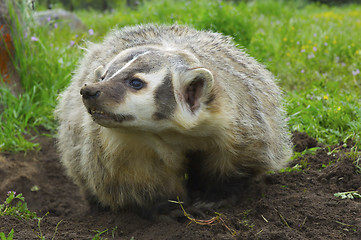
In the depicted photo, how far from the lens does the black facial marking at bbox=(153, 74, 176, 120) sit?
Answer: 231 cm

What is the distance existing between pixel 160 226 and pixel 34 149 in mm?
1992

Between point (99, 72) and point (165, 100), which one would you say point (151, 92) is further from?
point (99, 72)

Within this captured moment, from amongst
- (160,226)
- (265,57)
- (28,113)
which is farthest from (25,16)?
(160,226)

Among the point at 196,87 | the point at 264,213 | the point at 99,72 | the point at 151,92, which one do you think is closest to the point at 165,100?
the point at 151,92

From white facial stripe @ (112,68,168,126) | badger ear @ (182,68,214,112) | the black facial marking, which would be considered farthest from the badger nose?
badger ear @ (182,68,214,112)

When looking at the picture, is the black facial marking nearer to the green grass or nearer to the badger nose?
the badger nose

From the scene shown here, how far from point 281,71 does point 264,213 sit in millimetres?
2797

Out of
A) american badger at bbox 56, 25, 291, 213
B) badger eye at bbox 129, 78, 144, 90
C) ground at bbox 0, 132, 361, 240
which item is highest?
badger eye at bbox 129, 78, 144, 90

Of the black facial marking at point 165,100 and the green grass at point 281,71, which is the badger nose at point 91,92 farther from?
the green grass at point 281,71

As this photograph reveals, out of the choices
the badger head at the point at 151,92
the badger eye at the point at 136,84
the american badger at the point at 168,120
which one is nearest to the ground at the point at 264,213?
the american badger at the point at 168,120

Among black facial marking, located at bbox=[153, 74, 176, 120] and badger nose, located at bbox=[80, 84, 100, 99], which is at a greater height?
badger nose, located at bbox=[80, 84, 100, 99]

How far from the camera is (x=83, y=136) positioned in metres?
2.98

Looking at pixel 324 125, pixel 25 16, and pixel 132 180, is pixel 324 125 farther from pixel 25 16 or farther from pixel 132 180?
pixel 25 16

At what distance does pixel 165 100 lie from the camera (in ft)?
7.63
